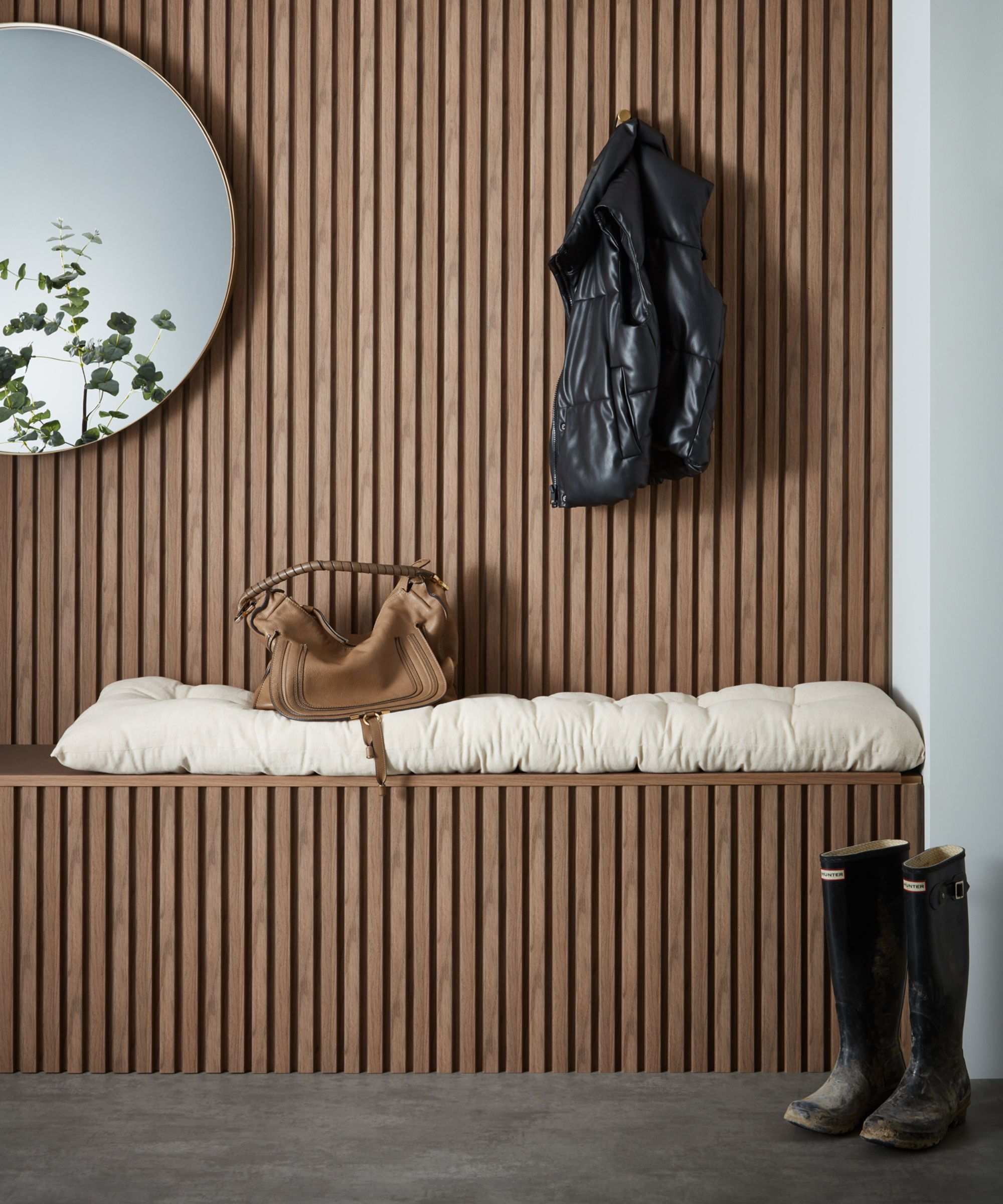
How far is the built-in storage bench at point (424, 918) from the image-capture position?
1799 mm

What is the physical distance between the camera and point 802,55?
7.01 feet

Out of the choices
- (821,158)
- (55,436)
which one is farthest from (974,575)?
(55,436)

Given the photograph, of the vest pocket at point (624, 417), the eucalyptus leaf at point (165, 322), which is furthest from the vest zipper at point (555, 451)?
the eucalyptus leaf at point (165, 322)

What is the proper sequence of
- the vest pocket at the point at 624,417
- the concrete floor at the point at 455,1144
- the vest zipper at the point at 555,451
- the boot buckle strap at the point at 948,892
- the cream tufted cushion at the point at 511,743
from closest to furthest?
the concrete floor at the point at 455,1144, the boot buckle strap at the point at 948,892, the cream tufted cushion at the point at 511,743, the vest pocket at the point at 624,417, the vest zipper at the point at 555,451

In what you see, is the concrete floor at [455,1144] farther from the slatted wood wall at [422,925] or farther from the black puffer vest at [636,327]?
the black puffer vest at [636,327]

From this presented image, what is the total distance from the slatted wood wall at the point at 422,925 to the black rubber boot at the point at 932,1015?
222mm

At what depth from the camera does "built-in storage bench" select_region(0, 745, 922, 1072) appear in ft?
5.90

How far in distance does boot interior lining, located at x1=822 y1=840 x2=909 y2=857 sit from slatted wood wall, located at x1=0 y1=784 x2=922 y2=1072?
52 millimetres

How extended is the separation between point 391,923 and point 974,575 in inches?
49.6

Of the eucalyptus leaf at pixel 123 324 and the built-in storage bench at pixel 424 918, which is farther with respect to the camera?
the eucalyptus leaf at pixel 123 324

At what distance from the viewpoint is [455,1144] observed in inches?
61.9

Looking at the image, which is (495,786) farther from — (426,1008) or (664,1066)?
(664,1066)

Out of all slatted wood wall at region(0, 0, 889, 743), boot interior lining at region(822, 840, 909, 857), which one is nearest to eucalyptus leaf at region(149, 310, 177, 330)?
slatted wood wall at region(0, 0, 889, 743)

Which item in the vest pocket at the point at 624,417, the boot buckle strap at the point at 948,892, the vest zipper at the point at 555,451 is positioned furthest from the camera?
the vest zipper at the point at 555,451
